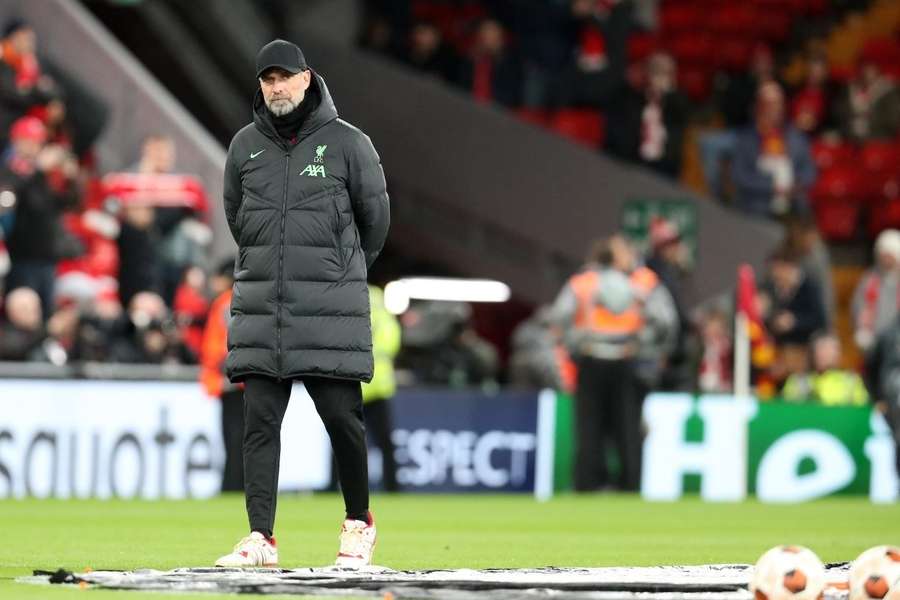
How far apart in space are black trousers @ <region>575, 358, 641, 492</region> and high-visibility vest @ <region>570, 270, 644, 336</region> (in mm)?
288

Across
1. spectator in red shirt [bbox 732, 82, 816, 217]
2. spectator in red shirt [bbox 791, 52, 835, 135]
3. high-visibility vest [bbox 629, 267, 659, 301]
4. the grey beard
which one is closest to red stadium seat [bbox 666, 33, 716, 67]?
spectator in red shirt [bbox 791, 52, 835, 135]

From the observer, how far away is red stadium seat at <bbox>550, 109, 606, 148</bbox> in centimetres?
2692

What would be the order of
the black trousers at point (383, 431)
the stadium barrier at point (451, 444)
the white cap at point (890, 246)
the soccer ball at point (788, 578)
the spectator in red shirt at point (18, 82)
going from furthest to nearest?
the white cap at point (890, 246)
the spectator in red shirt at point (18, 82)
the black trousers at point (383, 431)
the stadium barrier at point (451, 444)
the soccer ball at point (788, 578)

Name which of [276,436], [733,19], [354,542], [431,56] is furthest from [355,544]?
[733,19]

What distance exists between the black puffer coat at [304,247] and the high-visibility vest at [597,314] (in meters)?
9.90

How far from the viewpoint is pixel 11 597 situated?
24.7ft

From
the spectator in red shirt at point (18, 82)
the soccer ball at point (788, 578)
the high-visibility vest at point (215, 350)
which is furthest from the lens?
the spectator in red shirt at point (18, 82)

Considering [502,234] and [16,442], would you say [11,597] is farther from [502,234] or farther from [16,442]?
[502,234]

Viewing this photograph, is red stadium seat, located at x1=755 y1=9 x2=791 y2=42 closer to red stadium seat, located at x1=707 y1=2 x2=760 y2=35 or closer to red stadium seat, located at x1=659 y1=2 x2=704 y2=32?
red stadium seat, located at x1=707 y1=2 x2=760 y2=35

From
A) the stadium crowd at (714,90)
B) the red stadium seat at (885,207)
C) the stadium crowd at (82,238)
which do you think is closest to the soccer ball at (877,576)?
the stadium crowd at (82,238)

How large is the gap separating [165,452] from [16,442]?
1.37 m

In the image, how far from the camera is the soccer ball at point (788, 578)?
7402 millimetres

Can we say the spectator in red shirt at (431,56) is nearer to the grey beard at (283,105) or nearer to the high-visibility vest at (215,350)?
the high-visibility vest at (215,350)

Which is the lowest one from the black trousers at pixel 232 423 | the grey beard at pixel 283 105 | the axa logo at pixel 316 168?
the black trousers at pixel 232 423
